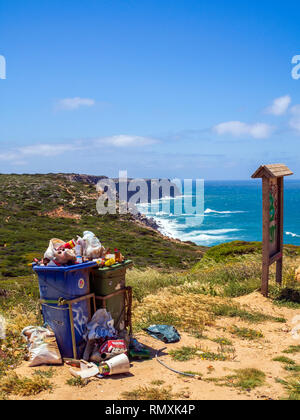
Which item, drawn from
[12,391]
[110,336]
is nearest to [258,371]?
[110,336]

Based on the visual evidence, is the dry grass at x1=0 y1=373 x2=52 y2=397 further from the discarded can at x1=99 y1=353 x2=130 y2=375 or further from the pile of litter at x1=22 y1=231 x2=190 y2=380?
the discarded can at x1=99 y1=353 x2=130 y2=375

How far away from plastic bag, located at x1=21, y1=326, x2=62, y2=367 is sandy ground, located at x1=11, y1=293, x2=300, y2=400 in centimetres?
11

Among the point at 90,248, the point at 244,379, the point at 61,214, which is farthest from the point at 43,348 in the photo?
the point at 61,214

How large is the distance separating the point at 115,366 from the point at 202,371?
111 centimetres

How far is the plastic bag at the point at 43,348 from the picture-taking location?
15.7 ft

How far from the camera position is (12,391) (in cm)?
411

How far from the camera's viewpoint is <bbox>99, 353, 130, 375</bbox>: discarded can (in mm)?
4602

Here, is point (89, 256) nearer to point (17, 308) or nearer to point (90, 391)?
point (90, 391)

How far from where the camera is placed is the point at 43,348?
4832 millimetres

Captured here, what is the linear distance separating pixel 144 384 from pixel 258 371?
1.48 m

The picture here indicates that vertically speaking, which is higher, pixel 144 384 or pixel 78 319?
pixel 78 319

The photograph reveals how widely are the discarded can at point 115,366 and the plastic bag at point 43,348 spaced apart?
0.63 meters

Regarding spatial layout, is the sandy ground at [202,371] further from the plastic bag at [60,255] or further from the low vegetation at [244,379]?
the plastic bag at [60,255]

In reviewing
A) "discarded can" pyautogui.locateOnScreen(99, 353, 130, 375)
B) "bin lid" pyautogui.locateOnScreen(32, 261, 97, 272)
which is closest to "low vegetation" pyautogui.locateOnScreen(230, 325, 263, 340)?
"discarded can" pyautogui.locateOnScreen(99, 353, 130, 375)
